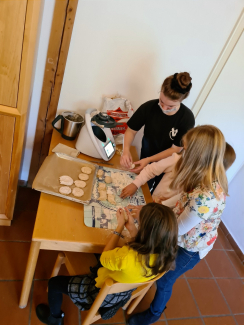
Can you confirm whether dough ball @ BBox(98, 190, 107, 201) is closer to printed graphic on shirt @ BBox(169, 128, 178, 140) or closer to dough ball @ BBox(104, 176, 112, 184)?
dough ball @ BBox(104, 176, 112, 184)

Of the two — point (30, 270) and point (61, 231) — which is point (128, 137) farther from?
point (30, 270)

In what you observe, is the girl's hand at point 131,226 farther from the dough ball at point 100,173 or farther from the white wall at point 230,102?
the white wall at point 230,102

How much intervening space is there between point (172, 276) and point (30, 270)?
789mm

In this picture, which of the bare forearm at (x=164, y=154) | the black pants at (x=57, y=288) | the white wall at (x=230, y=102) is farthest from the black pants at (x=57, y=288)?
the white wall at (x=230, y=102)

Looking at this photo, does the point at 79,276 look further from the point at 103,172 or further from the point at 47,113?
the point at 47,113

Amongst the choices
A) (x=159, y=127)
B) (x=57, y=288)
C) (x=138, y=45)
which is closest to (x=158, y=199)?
(x=159, y=127)

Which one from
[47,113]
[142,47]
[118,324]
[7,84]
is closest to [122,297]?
[118,324]

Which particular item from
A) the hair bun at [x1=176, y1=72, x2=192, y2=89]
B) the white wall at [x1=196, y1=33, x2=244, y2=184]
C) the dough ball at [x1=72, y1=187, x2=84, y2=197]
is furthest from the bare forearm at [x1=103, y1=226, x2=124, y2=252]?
the white wall at [x1=196, y1=33, x2=244, y2=184]

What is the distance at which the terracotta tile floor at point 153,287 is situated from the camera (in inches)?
58.0

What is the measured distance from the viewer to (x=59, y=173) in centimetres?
141

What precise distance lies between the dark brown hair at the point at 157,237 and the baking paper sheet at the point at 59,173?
1.27 feet

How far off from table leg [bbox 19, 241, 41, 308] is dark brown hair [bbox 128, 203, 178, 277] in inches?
17.7

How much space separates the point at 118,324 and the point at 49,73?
178cm

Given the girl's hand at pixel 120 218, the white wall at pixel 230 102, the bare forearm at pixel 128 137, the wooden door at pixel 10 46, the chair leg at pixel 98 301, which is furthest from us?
the white wall at pixel 230 102
